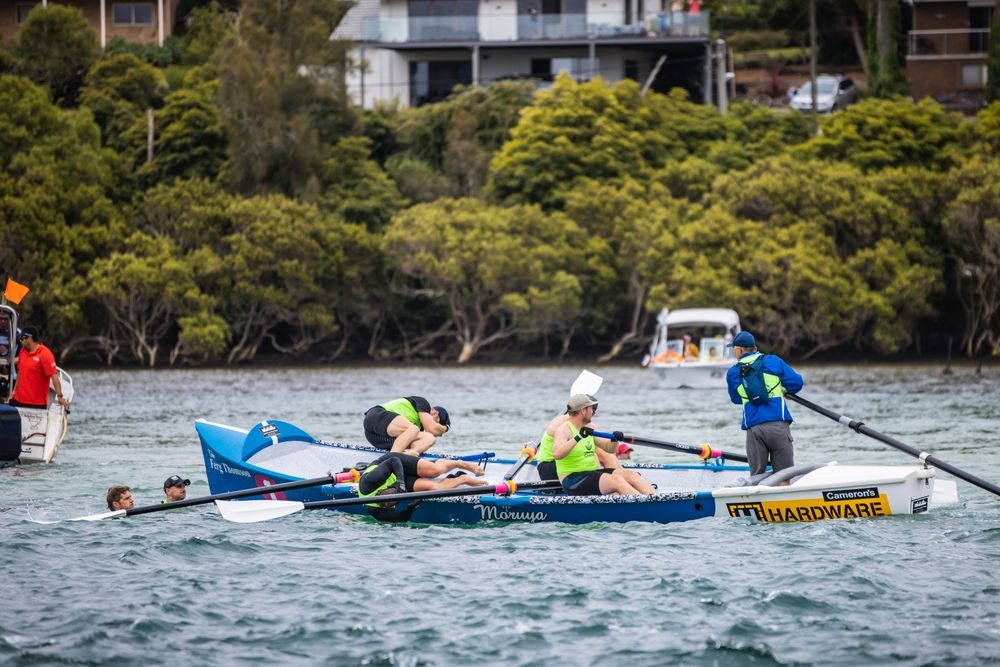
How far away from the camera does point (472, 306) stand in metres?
61.3

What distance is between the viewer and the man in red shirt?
23.4 meters

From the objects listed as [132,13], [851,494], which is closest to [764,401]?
[851,494]

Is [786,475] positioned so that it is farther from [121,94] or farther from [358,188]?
[121,94]

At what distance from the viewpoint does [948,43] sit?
70750 mm

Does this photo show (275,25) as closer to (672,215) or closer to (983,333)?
(672,215)

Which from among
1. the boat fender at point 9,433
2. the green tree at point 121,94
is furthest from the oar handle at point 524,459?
the green tree at point 121,94

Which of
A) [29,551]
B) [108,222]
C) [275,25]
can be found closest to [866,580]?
[29,551]

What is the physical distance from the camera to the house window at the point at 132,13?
3051 inches

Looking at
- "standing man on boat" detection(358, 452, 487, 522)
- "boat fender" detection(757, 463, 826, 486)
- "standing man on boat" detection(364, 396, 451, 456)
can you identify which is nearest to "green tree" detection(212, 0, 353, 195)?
"standing man on boat" detection(364, 396, 451, 456)

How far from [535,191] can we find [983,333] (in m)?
19.8

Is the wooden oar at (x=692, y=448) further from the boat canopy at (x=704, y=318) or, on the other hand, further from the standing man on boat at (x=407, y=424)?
the boat canopy at (x=704, y=318)

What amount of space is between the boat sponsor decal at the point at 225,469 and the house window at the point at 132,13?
6260cm

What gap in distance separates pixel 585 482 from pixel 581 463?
235 mm

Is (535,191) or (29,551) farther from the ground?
(535,191)
